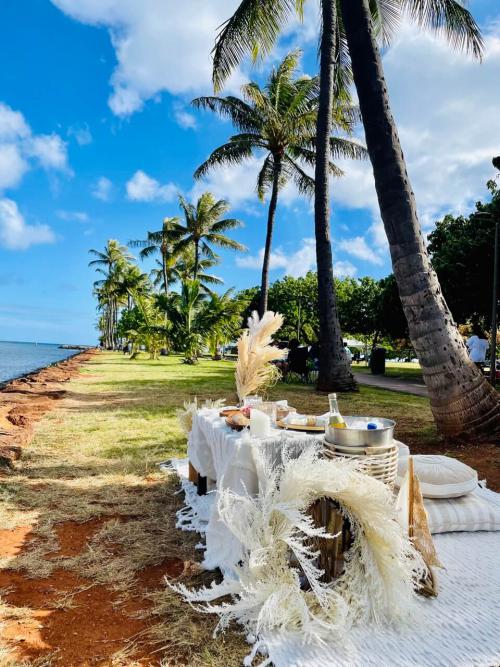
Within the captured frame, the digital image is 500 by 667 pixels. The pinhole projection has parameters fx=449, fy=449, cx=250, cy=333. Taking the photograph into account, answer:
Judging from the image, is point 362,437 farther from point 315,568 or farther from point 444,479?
point 444,479

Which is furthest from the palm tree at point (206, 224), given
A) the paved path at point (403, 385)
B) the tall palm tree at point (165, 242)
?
the paved path at point (403, 385)

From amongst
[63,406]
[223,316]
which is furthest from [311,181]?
[63,406]

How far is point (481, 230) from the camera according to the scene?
1733 cm

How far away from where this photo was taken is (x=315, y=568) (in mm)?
2131

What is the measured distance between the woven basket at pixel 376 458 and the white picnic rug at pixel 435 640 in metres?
0.63

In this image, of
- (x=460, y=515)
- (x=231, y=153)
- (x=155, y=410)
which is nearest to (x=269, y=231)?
(x=231, y=153)

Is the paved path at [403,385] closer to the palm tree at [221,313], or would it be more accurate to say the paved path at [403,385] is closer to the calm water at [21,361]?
the palm tree at [221,313]

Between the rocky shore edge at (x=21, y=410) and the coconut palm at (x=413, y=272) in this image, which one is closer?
the rocky shore edge at (x=21, y=410)

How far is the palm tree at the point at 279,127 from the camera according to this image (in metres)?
17.6

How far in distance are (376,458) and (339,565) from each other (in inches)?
22.9

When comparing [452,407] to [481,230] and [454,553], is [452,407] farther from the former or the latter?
[481,230]

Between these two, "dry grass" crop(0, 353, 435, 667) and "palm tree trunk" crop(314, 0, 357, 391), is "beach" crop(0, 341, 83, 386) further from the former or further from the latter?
"palm tree trunk" crop(314, 0, 357, 391)

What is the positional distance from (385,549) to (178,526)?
172 cm

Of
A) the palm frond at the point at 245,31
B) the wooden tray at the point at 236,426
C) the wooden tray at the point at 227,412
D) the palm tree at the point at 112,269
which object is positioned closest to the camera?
the wooden tray at the point at 236,426
